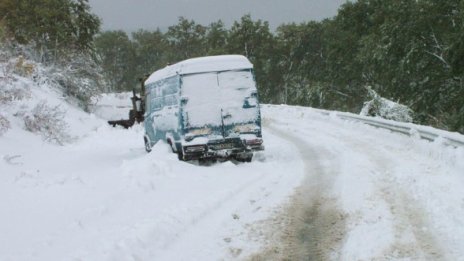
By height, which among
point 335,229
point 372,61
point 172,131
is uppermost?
point 372,61

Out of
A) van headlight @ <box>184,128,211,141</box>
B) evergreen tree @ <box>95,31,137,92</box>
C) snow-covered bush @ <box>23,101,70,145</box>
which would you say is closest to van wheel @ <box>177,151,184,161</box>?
van headlight @ <box>184,128,211,141</box>

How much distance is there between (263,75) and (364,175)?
61.9m

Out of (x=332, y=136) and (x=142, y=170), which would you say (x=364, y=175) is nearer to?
(x=142, y=170)

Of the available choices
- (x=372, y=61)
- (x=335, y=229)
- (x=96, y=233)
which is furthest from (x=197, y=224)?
(x=372, y=61)

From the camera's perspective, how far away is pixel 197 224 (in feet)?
22.6

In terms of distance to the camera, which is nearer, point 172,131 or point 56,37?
point 172,131

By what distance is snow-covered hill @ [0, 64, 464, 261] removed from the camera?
227 inches

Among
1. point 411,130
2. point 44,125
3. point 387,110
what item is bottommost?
point 411,130

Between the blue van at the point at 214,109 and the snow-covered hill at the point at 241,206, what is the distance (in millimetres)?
604

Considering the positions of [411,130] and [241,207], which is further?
[411,130]

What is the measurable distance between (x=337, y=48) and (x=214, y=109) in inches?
1522

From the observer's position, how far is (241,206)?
7785 mm

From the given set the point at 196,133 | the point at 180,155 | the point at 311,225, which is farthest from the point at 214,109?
the point at 311,225

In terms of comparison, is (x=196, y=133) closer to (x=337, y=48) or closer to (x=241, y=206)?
(x=241, y=206)
